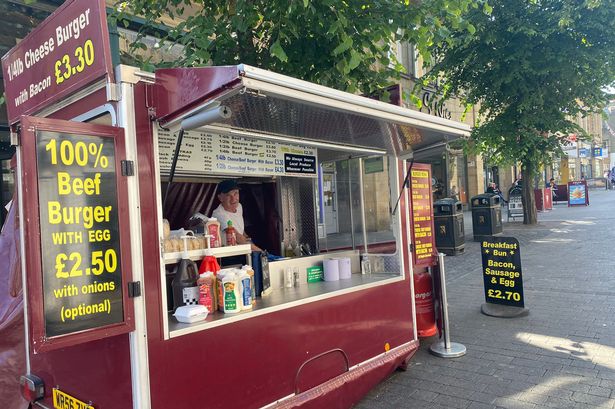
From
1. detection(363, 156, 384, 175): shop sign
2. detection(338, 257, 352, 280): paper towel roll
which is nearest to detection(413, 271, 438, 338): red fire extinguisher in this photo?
detection(338, 257, 352, 280): paper towel roll

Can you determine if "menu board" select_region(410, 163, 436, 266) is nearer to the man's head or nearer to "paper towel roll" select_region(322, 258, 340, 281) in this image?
"paper towel roll" select_region(322, 258, 340, 281)

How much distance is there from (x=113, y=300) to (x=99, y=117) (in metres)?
1.05

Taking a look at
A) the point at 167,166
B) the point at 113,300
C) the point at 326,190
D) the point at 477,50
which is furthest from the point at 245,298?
the point at 477,50

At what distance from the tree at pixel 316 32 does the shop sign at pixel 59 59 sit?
172 cm

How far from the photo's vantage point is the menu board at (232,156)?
3504mm

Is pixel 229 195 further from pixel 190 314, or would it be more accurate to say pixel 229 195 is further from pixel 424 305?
pixel 424 305

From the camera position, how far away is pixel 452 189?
2147 centimetres

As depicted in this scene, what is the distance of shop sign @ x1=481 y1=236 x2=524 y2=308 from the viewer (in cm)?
552

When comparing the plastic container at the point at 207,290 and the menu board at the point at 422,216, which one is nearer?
the plastic container at the point at 207,290

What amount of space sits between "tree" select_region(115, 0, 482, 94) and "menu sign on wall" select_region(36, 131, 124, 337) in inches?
94.7

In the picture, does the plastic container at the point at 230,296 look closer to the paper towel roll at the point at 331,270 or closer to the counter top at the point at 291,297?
the counter top at the point at 291,297

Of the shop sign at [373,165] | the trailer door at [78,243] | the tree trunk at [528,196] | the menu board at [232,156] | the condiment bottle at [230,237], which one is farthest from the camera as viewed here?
the tree trunk at [528,196]

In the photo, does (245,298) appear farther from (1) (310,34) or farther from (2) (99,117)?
(1) (310,34)

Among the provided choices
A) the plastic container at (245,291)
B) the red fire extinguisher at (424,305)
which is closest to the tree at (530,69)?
the red fire extinguisher at (424,305)
